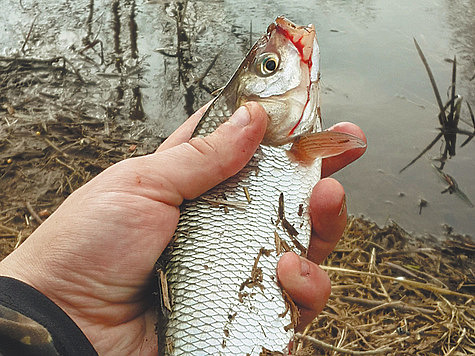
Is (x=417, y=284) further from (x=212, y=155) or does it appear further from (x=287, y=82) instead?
(x=212, y=155)

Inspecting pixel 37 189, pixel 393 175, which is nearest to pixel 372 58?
pixel 393 175

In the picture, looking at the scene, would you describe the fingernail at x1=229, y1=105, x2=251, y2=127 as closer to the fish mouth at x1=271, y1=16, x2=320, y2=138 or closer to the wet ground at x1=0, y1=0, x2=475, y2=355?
the fish mouth at x1=271, y1=16, x2=320, y2=138

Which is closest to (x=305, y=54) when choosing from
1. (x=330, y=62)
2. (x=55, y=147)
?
(x=55, y=147)

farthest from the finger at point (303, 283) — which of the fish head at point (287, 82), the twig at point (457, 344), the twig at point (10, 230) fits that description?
the twig at point (10, 230)

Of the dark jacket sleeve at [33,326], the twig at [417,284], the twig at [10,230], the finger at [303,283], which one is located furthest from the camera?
the twig at [10,230]

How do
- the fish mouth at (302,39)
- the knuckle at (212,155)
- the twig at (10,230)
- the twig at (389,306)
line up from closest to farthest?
the knuckle at (212,155) < the fish mouth at (302,39) < the twig at (389,306) < the twig at (10,230)

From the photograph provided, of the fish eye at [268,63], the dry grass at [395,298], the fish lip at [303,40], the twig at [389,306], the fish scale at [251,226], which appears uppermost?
the fish lip at [303,40]

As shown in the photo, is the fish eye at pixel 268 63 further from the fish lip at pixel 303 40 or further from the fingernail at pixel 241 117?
the fingernail at pixel 241 117
